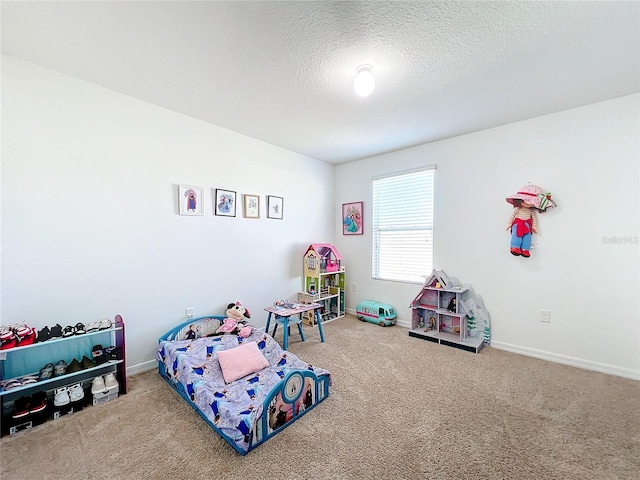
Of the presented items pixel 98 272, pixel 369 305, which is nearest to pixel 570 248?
pixel 369 305

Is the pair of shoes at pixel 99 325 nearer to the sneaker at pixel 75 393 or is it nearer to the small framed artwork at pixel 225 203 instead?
the sneaker at pixel 75 393

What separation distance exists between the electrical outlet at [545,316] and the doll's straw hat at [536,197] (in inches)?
41.2

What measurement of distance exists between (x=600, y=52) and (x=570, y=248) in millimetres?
1681

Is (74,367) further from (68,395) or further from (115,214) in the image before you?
(115,214)

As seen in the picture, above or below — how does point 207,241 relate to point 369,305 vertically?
above

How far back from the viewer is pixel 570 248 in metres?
2.62

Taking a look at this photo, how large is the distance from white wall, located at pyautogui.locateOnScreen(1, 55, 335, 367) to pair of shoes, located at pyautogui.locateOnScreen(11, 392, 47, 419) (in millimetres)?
509

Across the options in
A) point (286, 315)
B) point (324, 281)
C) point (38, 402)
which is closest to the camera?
point (38, 402)

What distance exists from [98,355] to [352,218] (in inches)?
138

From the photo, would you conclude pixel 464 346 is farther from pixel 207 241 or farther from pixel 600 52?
pixel 207 241

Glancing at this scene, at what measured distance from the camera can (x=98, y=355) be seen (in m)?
Answer: 2.13

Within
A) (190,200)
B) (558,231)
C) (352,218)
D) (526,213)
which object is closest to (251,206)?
(190,200)

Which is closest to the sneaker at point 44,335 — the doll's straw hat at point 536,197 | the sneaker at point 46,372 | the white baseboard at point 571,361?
the sneaker at point 46,372

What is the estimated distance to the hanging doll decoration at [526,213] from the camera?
8.82 ft
